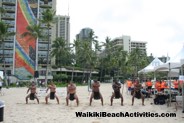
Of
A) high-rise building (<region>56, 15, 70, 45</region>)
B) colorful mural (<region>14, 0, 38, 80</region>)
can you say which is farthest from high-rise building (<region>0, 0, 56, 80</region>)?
high-rise building (<region>56, 15, 70, 45</region>)

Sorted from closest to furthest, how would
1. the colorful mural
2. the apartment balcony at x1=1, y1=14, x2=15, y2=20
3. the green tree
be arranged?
1. the colorful mural
2. the apartment balcony at x1=1, y1=14, x2=15, y2=20
3. the green tree

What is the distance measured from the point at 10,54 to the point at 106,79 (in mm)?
31477

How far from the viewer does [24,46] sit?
69750 mm

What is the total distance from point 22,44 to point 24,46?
2.19 ft

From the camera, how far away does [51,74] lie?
74500mm

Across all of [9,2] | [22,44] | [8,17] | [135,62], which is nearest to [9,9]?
[9,2]

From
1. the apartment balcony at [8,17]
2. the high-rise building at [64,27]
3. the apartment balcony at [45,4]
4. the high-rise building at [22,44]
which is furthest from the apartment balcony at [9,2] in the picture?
the high-rise building at [64,27]

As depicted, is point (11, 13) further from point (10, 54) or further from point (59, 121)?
point (59, 121)

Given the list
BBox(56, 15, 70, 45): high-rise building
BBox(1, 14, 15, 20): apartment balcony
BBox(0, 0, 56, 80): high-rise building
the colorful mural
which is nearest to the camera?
the colorful mural

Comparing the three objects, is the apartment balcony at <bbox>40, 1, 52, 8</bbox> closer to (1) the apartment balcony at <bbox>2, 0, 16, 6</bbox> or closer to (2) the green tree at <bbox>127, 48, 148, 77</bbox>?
(1) the apartment balcony at <bbox>2, 0, 16, 6</bbox>

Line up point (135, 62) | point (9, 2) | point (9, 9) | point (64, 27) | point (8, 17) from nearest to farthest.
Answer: point (8, 17) < point (9, 9) < point (9, 2) < point (135, 62) < point (64, 27)

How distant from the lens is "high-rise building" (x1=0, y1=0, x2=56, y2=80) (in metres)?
69.2

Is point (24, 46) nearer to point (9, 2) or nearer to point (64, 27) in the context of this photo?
point (9, 2)

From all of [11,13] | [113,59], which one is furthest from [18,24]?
[113,59]
